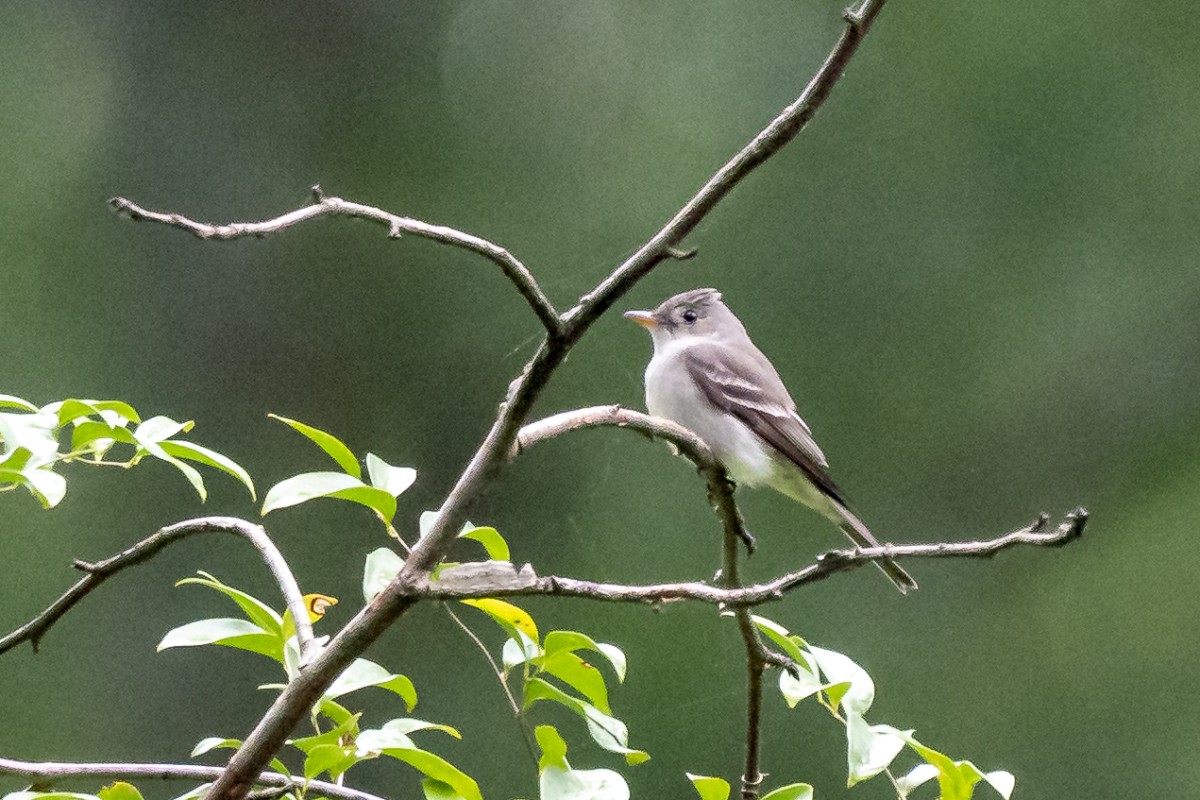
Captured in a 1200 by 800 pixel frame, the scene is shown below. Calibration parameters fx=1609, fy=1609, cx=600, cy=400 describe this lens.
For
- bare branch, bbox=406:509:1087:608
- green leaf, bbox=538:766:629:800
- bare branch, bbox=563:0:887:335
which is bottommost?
green leaf, bbox=538:766:629:800

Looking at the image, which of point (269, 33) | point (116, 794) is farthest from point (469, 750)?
point (116, 794)

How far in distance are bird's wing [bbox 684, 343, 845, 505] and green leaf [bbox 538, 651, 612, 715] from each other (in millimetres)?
1856

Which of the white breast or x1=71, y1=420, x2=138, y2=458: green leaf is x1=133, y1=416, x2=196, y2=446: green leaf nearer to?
x1=71, y1=420, x2=138, y2=458: green leaf

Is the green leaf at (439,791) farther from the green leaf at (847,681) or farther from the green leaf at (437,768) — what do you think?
the green leaf at (847,681)

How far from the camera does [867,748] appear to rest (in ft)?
3.25

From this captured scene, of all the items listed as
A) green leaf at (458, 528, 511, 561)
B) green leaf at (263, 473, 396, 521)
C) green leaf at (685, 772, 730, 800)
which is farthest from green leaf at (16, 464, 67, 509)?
green leaf at (685, 772, 730, 800)

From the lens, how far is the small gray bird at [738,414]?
284 centimetres

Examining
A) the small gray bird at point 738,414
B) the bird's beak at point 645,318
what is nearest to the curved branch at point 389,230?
the small gray bird at point 738,414

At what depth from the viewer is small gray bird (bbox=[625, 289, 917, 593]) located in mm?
2842

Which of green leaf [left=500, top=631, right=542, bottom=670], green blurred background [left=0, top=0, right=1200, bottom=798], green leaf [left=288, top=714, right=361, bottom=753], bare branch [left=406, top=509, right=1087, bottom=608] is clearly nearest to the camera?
bare branch [left=406, top=509, right=1087, bottom=608]

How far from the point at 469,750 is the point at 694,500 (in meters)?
1.06

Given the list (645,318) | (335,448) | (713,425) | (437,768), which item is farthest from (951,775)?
(645,318)

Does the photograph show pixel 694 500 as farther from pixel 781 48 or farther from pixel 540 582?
pixel 540 582

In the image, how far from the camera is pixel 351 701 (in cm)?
469
